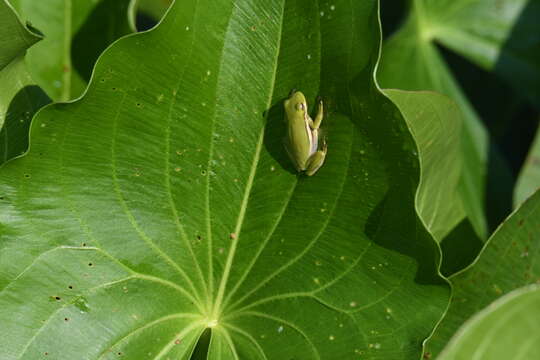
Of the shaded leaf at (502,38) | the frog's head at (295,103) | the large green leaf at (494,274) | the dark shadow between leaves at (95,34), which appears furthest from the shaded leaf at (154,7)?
the large green leaf at (494,274)

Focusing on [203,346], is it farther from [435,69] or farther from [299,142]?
[435,69]

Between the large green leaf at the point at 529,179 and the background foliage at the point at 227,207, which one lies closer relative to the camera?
the background foliage at the point at 227,207

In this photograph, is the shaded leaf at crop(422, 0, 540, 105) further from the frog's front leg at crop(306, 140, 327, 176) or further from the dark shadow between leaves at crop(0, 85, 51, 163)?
the dark shadow between leaves at crop(0, 85, 51, 163)

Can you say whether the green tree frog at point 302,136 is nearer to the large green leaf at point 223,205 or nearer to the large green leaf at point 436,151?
the large green leaf at point 223,205

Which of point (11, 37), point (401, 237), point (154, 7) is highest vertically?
point (11, 37)

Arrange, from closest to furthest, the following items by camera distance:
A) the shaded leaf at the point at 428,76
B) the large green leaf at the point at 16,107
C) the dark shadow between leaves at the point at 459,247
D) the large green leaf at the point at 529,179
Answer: the large green leaf at the point at 16,107, the dark shadow between leaves at the point at 459,247, the large green leaf at the point at 529,179, the shaded leaf at the point at 428,76

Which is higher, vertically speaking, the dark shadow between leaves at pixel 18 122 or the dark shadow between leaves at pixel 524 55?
the dark shadow between leaves at pixel 18 122

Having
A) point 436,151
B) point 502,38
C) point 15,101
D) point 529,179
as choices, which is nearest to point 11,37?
point 15,101
